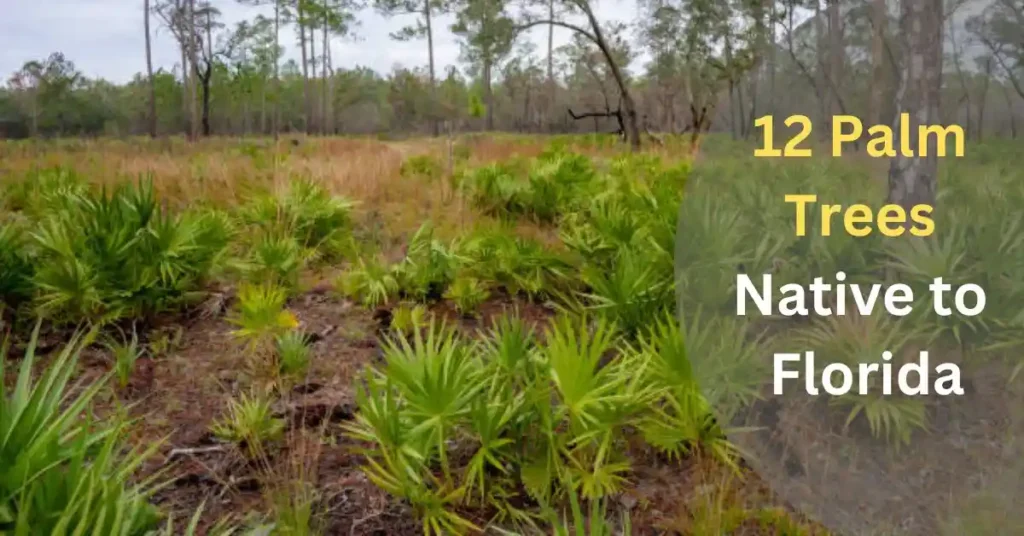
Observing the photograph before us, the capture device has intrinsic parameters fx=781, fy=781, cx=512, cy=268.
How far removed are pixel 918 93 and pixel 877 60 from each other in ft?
1.53

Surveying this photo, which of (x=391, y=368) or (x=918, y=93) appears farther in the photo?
(x=391, y=368)

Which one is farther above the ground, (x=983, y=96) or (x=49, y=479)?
(x=983, y=96)

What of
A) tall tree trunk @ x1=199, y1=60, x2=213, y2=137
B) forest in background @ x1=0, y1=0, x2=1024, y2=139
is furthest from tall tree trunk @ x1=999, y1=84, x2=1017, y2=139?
tall tree trunk @ x1=199, y1=60, x2=213, y2=137

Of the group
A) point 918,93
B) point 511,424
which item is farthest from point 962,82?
point 511,424

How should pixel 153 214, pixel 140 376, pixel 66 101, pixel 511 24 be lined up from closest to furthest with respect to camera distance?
pixel 140 376 < pixel 153 214 < pixel 511 24 < pixel 66 101

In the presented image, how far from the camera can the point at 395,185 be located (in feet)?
30.1

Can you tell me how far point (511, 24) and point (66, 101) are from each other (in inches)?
1453

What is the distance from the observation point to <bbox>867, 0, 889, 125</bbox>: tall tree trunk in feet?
7.39

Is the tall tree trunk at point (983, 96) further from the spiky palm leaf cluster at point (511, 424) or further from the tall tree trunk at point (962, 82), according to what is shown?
the spiky palm leaf cluster at point (511, 424)

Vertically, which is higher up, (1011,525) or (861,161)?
(861,161)

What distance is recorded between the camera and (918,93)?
215 centimetres

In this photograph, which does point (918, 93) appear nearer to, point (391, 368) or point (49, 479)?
point (391, 368)

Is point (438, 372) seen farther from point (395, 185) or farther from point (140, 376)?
point (395, 185)

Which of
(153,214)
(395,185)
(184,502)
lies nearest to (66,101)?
(395,185)
